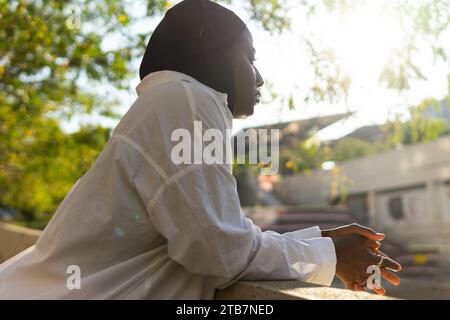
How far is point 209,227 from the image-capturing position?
1235 mm

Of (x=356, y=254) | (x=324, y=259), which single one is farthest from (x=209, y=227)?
(x=356, y=254)

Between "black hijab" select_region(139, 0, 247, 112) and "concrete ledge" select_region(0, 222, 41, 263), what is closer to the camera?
"black hijab" select_region(139, 0, 247, 112)

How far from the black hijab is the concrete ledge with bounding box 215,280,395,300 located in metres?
0.52

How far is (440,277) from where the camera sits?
1505 cm

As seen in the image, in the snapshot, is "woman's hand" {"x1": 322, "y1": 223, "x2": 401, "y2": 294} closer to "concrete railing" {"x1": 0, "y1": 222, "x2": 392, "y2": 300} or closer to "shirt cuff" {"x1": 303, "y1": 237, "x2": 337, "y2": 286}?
"shirt cuff" {"x1": 303, "y1": 237, "x2": 337, "y2": 286}

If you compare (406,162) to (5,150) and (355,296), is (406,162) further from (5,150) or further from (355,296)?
(355,296)

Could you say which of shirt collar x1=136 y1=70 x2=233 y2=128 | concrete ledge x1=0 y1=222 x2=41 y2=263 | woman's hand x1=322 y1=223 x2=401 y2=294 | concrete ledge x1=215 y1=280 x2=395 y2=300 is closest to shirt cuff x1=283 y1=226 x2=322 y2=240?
woman's hand x1=322 y1=223 x2=401 y2=294

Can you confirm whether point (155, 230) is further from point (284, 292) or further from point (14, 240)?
point (14, 240)

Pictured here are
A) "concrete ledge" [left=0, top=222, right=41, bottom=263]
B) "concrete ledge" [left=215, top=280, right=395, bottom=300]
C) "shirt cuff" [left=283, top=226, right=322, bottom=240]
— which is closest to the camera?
"concrete ledge" [left=215, top=280, right=395, bottom=300]

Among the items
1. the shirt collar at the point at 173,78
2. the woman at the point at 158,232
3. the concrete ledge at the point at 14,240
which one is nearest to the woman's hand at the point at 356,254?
the woman at the point at 158,232

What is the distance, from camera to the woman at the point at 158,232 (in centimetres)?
127

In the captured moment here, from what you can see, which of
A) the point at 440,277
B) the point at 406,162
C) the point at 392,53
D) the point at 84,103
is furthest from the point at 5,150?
the point at 406,162

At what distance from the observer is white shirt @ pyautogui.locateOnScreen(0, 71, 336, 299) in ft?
4.15
